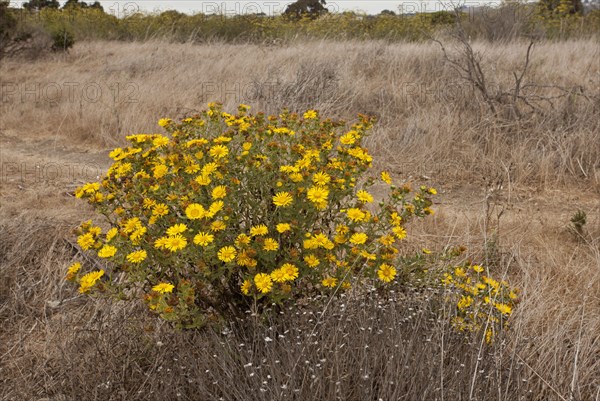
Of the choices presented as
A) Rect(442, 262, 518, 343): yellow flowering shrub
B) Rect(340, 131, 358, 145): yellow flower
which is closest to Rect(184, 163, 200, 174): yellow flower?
Rect(340, 131, 358, 145): yellow flower

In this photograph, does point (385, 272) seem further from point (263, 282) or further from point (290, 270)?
point (263, 282)

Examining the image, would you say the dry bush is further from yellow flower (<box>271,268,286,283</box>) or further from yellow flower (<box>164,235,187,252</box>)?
yellow flower (<box>164,235,187,252</box>)

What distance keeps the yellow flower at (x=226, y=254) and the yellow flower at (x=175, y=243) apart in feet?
0.44

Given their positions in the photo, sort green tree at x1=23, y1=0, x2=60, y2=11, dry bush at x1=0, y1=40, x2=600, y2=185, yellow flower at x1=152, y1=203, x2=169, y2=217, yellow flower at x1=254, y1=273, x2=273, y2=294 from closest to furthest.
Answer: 1. yellow flower at x1=254, y1=273, x2=273, y2=294
2. yellow flower at x1=152, y1=203, x2=169, y2=217
3. dry bush at x1=0, y1=40, x2=600, y2=185
4. green tree at x1=23, y1=0, x2=60, y2=11

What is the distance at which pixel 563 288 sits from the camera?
304 cm

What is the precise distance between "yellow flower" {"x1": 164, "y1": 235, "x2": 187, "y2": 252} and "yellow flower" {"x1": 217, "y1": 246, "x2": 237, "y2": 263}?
0.14 metres

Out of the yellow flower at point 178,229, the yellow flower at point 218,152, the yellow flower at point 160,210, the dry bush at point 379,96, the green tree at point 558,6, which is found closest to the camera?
the yellow flower at point 178,229

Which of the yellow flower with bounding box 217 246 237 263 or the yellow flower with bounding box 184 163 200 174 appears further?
the yellow flower with bounding box 184 163 200 174

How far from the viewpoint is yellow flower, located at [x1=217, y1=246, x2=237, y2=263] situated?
2076 mm

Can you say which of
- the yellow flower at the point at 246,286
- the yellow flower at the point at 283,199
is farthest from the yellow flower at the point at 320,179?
the yellow flower at the point at 246,286

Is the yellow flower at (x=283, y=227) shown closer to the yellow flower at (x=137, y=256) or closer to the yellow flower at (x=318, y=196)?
the yellow flower at (x=318, y=196)

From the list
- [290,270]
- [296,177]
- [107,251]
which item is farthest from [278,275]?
[107,251]

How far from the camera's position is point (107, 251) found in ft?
6.91

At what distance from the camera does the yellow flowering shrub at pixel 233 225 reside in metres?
2.12
